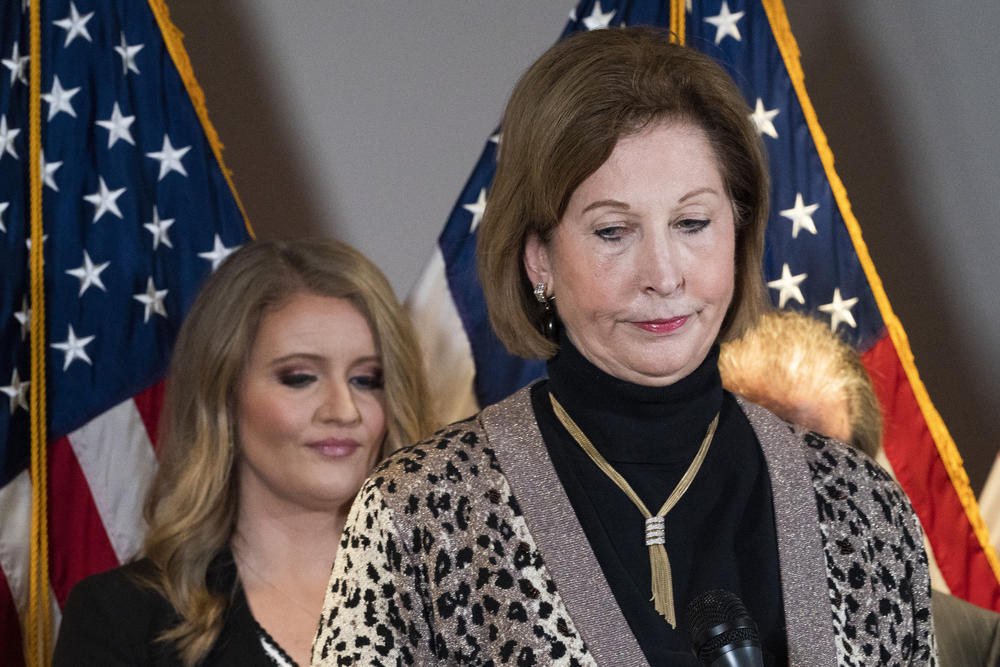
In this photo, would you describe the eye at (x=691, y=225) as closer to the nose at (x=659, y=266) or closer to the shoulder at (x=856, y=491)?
the nose at (x=659, y=266)

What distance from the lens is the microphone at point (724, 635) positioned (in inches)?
45.4

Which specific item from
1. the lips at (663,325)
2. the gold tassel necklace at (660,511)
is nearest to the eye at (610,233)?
the lips at (663,325)

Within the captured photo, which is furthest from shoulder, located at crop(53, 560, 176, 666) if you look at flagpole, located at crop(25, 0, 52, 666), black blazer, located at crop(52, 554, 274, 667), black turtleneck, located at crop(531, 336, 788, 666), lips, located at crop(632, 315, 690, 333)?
lips, located at crop(632, 315, 690, 333)

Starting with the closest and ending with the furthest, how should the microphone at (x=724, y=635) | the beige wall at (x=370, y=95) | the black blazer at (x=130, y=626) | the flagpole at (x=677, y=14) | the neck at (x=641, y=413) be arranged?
the microphone at (x=724, y=635) < the neck at (x=641, y=413) < the black blazer at (x=130, y=626) < the flagpole at (x=677, y=14) < the beige wall at (x=370, y=95)

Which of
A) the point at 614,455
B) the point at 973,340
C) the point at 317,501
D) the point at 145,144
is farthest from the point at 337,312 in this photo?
the point at 973,340

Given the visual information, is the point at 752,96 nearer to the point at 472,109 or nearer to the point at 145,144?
the point at 472,109

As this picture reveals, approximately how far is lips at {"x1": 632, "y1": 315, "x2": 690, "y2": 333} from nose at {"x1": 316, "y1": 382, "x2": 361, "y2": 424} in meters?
1.33

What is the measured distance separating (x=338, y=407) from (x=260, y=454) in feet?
0.72

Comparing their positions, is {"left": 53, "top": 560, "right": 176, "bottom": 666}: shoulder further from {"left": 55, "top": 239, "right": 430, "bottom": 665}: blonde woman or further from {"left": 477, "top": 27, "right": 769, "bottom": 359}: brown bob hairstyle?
{"left": 477, "top": 27, "right": 769, "bottom": 359}: brown bob hairstyle

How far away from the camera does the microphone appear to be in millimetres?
1154

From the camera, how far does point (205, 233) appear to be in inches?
130

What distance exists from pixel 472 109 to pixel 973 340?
1551 mm

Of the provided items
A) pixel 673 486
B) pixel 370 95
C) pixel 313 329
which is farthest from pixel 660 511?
pixel 370 95

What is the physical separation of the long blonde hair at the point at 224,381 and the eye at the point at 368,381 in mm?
50
